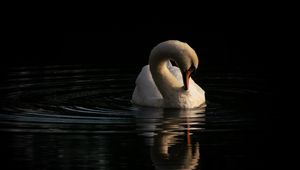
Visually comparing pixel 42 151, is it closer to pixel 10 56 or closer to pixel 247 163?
pixel 247 163

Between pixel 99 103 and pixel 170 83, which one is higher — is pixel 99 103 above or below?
below

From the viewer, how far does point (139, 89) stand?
17.8 meters

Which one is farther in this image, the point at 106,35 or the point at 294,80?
the point at 106,35

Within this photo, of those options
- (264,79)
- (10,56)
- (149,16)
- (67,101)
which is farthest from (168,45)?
(149,16)

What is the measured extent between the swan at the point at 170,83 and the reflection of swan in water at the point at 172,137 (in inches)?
13.8

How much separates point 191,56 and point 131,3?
15.7 metres

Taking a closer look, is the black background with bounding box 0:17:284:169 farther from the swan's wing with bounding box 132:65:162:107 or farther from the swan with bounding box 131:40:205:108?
the swan's wing with bounding box 132:65:162:107

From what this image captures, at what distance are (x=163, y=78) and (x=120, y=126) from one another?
2.57 m

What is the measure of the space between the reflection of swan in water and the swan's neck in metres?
0.50

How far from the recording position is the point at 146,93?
17.7 meters

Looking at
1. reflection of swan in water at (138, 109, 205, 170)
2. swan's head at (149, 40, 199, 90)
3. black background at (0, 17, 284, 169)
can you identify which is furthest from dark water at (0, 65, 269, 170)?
black background at (0, 17, 284, 169)

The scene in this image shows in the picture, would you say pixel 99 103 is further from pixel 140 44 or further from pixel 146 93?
pixel 140 44

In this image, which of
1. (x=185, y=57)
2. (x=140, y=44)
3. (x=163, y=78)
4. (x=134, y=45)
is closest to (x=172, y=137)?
(x=185, y=57)

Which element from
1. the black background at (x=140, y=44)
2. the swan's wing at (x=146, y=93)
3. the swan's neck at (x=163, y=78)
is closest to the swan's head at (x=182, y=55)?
the swan's neck at (x=163, y=78)
